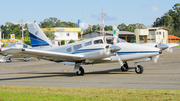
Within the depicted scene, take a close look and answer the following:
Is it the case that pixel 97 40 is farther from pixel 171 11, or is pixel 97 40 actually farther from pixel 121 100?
pixel 171 11

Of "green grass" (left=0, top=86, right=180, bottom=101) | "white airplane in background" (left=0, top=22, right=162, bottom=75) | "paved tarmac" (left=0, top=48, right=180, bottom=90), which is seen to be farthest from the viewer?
"white airplane in background" (left=0, top=22, right=162, bottom=75)

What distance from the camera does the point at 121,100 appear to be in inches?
323

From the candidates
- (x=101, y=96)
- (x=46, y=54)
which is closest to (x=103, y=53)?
(x=46, y=54)

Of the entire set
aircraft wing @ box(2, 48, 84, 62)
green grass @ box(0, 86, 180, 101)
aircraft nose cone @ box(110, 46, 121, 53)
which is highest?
aircraft nose cone @ box(110, 46, 121, 53)

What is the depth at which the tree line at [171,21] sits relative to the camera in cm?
15225

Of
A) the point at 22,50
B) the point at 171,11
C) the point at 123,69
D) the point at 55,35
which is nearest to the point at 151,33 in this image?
the point at 55,35

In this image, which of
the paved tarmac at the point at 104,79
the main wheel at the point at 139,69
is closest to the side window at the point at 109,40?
the paved tarmac at the point at 104,79

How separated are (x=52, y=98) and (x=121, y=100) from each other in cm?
258

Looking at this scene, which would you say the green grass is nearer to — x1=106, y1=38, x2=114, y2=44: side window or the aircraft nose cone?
the aircraft nose cone

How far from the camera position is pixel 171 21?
503 feet

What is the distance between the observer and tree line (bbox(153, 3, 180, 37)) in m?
152

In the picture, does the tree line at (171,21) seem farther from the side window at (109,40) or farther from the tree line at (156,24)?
the side window at (109,40)

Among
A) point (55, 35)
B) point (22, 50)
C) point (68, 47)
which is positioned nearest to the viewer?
point (22, 50)

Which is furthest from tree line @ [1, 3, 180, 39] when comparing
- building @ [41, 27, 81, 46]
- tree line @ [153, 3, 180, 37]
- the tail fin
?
the tail fin
